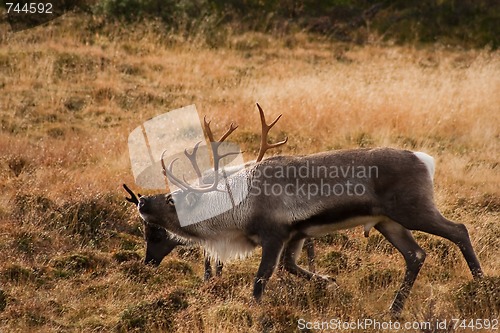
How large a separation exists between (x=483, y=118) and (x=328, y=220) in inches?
228

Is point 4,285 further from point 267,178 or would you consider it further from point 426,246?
point 426,246

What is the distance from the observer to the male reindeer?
6922mm

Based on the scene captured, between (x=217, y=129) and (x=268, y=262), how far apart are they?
5180 mm

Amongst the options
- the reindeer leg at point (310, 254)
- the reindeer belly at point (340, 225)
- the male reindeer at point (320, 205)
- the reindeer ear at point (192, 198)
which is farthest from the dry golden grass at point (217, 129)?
the reindeer ear at point (192, 198)

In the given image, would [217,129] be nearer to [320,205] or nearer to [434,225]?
[320,205]

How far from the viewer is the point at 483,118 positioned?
1206 centimetres

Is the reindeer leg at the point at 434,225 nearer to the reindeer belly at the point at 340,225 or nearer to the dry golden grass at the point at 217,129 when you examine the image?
the reindeer belly at the point at 340,225

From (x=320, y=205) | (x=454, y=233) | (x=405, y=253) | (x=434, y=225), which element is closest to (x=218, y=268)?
→ (x=320, y=205)

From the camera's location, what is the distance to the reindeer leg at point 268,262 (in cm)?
710

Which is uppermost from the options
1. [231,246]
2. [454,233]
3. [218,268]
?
[454,233]

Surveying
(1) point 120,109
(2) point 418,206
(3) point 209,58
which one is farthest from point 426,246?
(3) point 209,58

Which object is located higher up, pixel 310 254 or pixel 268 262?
pixel 268 262

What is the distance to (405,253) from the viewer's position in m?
7.42

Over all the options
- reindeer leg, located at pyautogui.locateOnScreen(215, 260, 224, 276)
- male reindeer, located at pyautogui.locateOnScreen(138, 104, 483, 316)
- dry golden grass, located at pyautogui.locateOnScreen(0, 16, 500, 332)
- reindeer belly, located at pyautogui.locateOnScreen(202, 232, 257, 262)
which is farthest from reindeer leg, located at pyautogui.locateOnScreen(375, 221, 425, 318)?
reindeer leg, located at pyautogui.locateOnScreen(215, 260, 224, 276)
